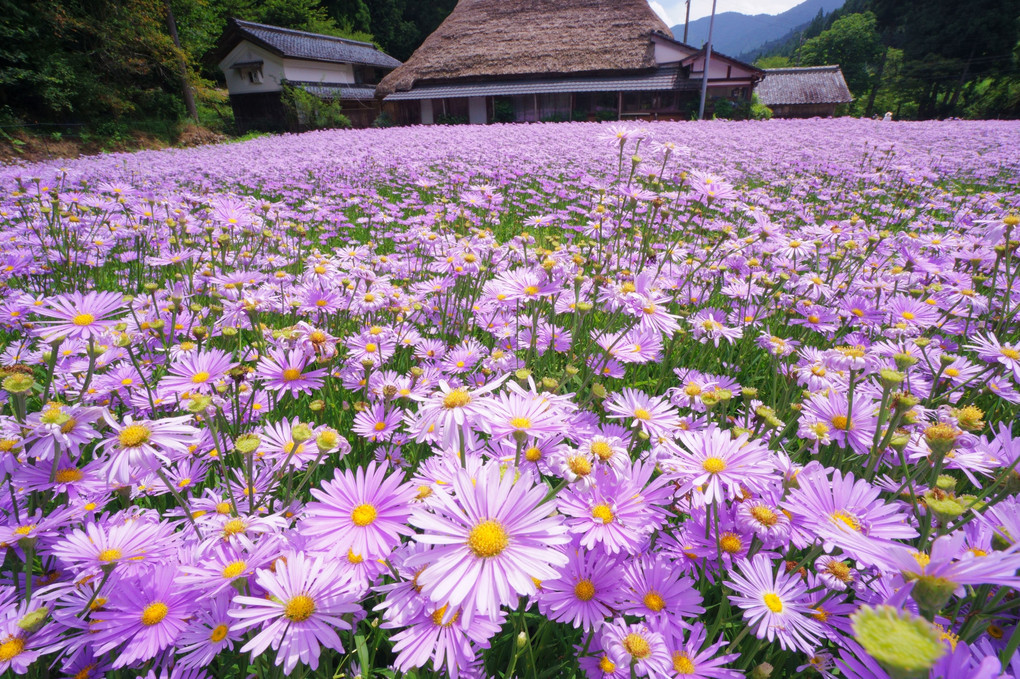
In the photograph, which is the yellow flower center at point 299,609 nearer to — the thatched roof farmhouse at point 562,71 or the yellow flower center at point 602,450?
the yellow flower center at point 602,450

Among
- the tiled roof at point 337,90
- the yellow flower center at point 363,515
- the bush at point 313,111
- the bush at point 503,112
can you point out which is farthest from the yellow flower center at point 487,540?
the bush at point 503,112

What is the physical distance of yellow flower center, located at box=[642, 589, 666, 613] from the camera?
0.88 metres

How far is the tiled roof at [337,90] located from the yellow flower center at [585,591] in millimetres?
27003

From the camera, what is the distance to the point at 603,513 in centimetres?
88

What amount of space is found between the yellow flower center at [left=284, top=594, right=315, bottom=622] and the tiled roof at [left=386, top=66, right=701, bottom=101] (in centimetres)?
2632

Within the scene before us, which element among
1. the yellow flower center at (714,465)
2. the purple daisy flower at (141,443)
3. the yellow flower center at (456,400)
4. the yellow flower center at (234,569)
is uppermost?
the yellow flower center at (456,400)

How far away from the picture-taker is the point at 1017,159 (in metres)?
8.12

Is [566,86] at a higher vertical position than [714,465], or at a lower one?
higher

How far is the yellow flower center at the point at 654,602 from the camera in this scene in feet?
A: 2.87

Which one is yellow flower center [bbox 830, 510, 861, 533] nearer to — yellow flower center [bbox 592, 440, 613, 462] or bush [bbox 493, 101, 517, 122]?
yellow flower center [bbox 592, 440, 613, 462]

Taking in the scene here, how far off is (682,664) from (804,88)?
1538 inches

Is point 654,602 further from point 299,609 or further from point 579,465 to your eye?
point 299,609

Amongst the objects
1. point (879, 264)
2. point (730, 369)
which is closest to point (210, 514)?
point (730, 369)

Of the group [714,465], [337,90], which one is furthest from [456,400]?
[337,90]
